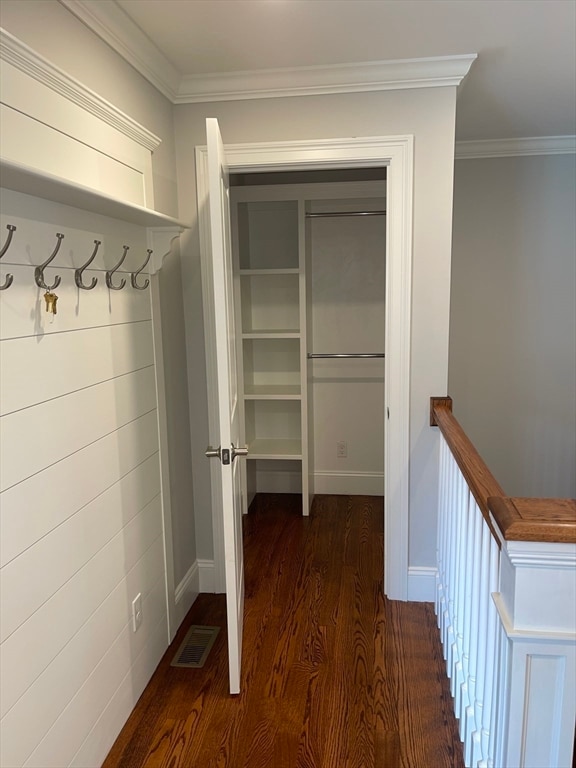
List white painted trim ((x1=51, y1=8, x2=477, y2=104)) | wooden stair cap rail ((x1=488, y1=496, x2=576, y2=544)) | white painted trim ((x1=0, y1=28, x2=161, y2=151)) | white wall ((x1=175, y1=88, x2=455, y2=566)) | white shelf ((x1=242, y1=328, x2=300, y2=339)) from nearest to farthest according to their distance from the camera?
wooden stair cap rail ((x1=488, y1=496, x2=576, y2=544)) → white painted trim ((x1=0, y1=28, x2=161, y2=151)) → white painted trim ((x1=51, y1=8, x2=477, y2=104)) → white wall ((x1=175, y1=88, x2=455, y2=566)) → white shelf ((x1=242, y1=328, x2=300, y2=339))

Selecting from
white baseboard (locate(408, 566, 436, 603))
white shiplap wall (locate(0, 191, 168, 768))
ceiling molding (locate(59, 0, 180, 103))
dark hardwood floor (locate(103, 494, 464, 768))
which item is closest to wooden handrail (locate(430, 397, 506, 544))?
white baseboard (locate(408, 566, 436, 603))

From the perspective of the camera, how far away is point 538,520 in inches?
40.2

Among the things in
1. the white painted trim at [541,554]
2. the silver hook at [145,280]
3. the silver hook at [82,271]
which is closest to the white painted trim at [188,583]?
the silver hook at [145,280]

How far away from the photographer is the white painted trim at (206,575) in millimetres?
2699

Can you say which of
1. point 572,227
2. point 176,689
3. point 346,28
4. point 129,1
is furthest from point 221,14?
point 572,227

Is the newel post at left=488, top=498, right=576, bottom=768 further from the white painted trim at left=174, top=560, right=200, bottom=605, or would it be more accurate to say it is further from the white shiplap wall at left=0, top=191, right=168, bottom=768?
the white painted trim at left=174, top=560, right=200, bottom=605

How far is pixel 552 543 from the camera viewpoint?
1008 mm

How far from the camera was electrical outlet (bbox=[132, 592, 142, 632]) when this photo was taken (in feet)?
6.39

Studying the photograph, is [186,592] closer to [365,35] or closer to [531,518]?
[531,518]

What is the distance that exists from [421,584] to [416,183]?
1824 millimetres

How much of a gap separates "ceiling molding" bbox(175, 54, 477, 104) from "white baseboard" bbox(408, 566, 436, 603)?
2.14m

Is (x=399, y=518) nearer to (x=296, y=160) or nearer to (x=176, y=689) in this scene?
(x=176, y=689)

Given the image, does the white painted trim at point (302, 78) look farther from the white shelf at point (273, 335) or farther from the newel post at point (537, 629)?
the newel post at point (537, 629)

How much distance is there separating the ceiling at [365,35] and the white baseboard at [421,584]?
2200 millimetres
